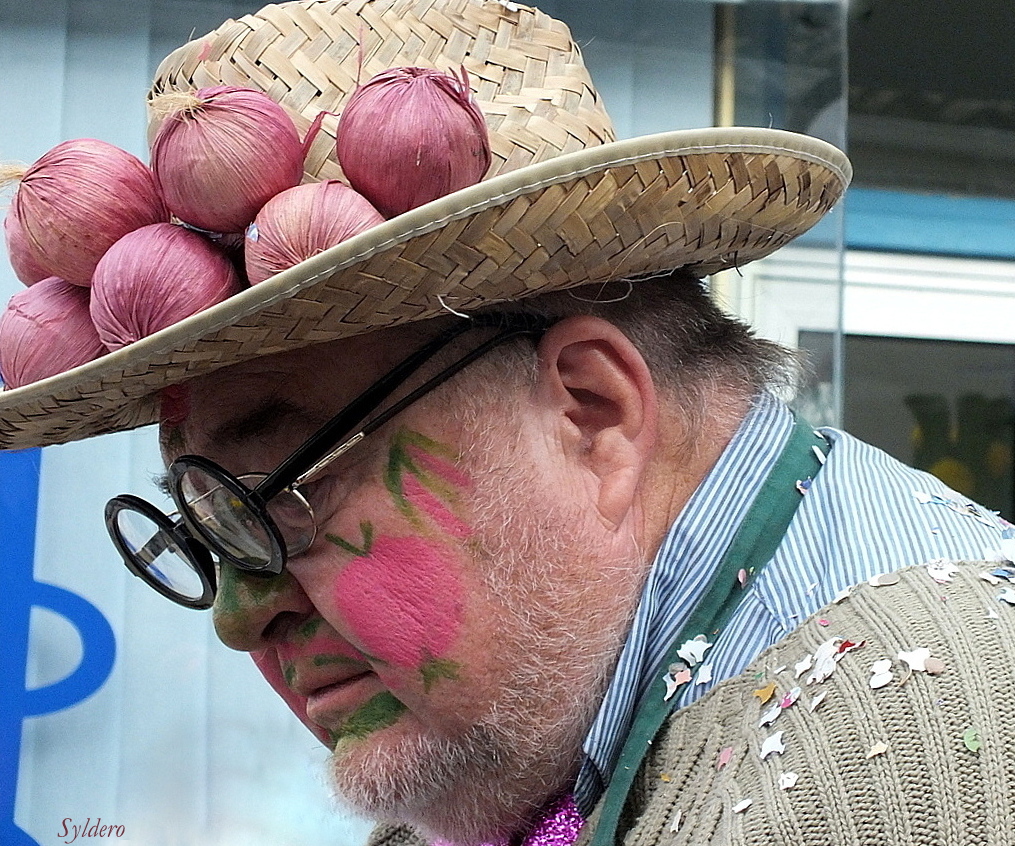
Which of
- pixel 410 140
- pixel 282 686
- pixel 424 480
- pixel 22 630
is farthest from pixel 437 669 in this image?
pixel 22 630

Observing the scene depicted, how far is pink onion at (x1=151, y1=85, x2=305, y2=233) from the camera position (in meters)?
1.09

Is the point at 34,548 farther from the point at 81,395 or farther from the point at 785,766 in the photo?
the point at 785,766

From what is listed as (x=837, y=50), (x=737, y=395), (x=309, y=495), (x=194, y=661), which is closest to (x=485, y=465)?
(x=309, y=495)

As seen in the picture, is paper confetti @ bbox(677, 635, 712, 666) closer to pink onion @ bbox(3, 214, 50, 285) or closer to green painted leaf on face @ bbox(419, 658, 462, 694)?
green painted leaf on face @ bbox(419, 658, 462, 694)

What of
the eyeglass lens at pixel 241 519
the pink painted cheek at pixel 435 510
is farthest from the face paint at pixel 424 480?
the eyeglass lens at pixel 241 519

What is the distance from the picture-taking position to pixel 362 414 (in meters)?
1.27

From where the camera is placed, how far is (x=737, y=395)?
139 centimetres

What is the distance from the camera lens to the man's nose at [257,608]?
1327mm

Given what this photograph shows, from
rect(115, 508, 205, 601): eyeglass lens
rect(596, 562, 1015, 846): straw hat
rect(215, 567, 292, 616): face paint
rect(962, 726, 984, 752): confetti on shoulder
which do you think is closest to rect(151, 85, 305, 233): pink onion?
A: rect(215, 567, 292, 616): face paint

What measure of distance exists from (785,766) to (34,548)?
76.0 inches

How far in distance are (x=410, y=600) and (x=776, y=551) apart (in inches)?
13.9

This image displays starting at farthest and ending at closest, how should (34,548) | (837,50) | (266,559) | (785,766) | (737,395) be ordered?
(837,50) < (34,548) < (737,395) < (266,559) < (785,766)

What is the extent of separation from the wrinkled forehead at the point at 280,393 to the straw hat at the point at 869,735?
46 cm

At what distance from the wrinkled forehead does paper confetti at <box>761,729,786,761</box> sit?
1.68 feet
